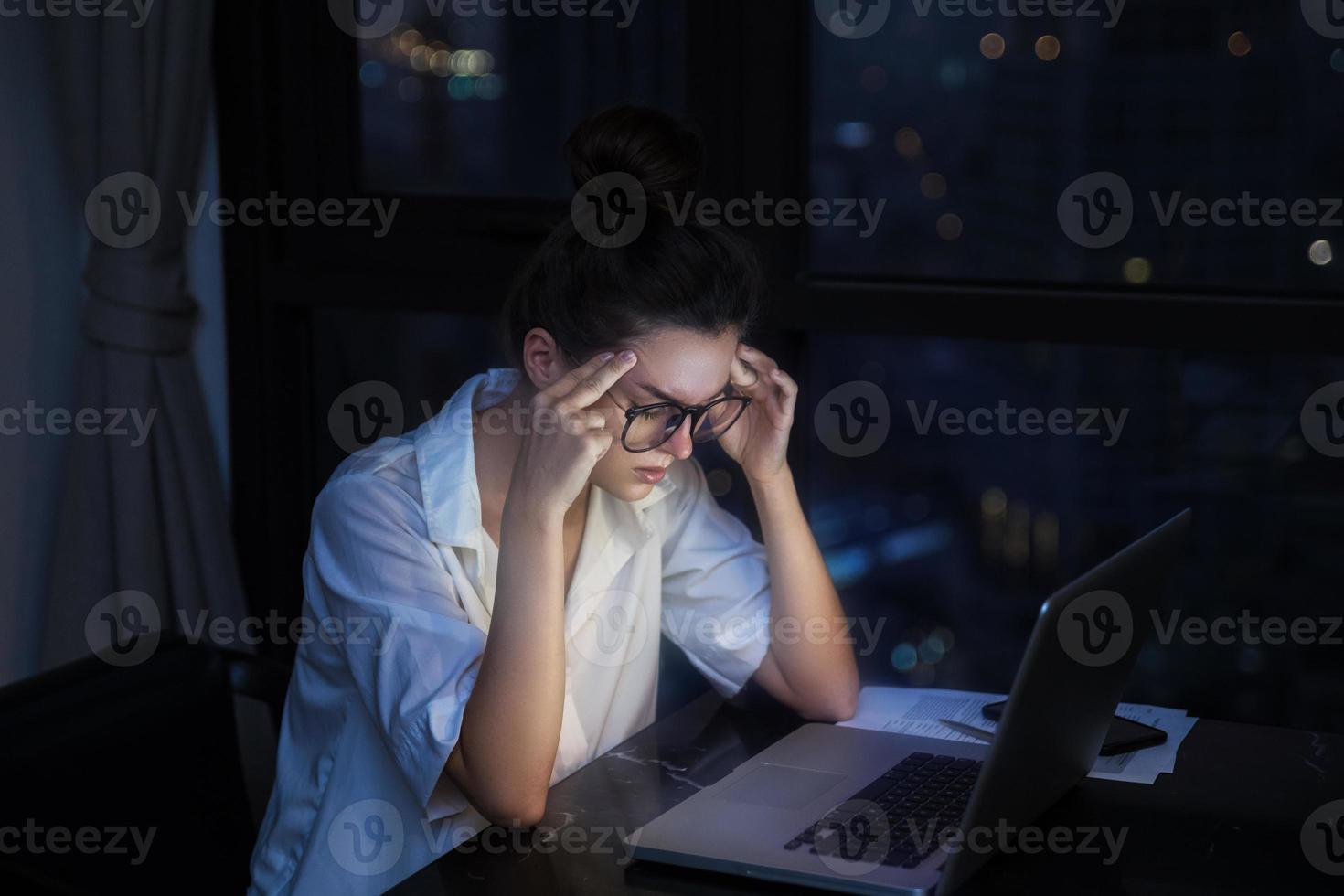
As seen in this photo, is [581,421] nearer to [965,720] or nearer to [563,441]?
[563,441]

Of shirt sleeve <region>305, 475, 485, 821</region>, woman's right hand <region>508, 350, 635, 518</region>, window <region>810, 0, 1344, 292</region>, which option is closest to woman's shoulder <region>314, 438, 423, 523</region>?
shirt sleeve <region>305, 475, 485, 821</region>

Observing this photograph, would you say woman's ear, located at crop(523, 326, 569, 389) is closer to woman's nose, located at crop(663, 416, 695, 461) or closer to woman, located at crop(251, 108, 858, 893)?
woman, located at crop(251, 108, 858, 893)

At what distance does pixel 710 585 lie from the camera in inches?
75.0

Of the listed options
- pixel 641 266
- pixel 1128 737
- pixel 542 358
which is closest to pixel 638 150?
pixel 641 266

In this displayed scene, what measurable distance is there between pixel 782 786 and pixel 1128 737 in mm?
406

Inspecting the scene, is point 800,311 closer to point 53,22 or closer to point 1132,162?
point 1132,162

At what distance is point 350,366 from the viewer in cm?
258

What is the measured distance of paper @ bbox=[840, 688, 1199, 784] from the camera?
1539 mm

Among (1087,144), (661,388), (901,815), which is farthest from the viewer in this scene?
(1087,144)

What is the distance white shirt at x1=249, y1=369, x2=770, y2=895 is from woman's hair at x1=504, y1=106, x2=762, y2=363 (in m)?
0.19

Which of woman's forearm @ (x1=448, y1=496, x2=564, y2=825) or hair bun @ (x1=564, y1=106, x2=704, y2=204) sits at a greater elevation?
hair bun @ (x1=564, y1=106, x2=704, y2=204)

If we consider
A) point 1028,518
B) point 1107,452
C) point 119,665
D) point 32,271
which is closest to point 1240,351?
point 1107,452

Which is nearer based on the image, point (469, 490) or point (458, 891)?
point (458, 891)

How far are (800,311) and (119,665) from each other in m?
1.06
